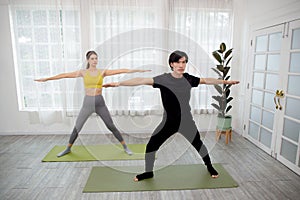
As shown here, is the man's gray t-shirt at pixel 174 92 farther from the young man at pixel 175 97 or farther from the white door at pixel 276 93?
the white door at pixel 276 93

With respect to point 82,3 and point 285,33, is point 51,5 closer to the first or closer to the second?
point 82,3

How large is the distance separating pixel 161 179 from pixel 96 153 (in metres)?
1.19

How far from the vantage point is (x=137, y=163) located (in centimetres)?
304

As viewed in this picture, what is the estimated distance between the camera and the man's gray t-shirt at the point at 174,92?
240 centimetres

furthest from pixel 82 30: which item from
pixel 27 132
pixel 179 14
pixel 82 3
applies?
pixel 27 132

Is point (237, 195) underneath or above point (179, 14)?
underneath

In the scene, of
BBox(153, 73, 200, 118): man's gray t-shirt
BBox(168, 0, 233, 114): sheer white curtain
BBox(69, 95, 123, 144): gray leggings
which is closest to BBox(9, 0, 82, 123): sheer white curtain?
BBox(69, 95, 123, 144): gray leggings

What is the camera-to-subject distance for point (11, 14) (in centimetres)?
380

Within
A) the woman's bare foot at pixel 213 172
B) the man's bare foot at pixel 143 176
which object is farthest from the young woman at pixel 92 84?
the woman's bare foot at pixel 213 172

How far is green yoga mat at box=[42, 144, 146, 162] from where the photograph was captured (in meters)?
3.16

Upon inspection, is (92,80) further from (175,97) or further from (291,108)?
(291,108)

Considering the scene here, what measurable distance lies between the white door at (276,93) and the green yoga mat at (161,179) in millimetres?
963

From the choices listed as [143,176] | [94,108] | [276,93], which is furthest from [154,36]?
[143,176]

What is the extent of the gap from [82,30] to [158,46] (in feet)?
4.44
